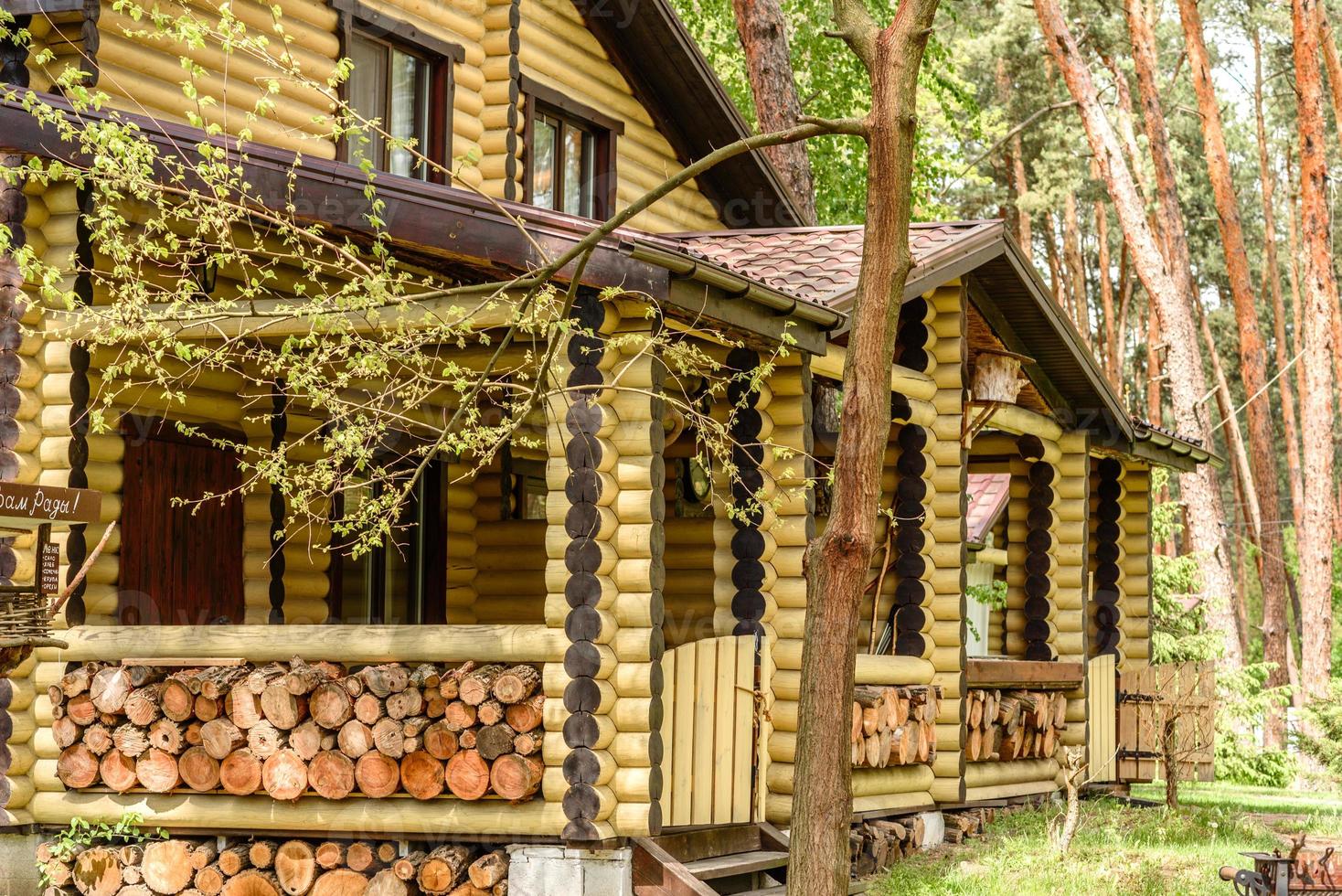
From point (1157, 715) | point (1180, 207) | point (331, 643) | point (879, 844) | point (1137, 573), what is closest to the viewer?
point (331, 643)

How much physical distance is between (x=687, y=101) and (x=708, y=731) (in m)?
8.48

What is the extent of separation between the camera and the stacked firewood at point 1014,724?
14258 millimetres

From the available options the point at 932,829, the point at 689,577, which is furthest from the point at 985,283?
the point at 932,829

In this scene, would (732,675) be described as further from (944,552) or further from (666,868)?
(944,552)

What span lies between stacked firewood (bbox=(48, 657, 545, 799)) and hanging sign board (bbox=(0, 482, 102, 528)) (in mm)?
1512

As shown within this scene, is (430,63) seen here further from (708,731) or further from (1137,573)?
(1137,573)

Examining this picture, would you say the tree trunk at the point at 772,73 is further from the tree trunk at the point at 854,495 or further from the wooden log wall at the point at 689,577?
the tree trunk at the point at 854,495

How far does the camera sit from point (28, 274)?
973 centimetres

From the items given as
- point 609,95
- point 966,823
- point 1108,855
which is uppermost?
point 609,95

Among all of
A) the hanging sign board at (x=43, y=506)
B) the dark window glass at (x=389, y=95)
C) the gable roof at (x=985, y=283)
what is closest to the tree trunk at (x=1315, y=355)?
the gable roof at (x=985, y=283)

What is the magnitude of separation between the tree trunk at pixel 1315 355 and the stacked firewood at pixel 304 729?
17.4 meters

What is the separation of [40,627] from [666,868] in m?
3.59

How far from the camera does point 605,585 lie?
30.2ft

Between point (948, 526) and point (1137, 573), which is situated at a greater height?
point (948, 526)
